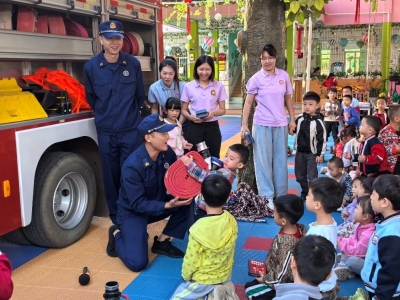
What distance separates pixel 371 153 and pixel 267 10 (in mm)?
2182

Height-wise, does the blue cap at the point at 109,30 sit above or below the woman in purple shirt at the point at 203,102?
above

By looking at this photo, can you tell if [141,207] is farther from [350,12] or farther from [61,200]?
[350,12]

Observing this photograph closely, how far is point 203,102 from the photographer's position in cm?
537

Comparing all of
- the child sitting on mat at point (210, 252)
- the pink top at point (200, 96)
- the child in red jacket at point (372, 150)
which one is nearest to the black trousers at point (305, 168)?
the child in red jacket at point (372, 150)

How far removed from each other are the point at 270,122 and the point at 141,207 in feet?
7.03

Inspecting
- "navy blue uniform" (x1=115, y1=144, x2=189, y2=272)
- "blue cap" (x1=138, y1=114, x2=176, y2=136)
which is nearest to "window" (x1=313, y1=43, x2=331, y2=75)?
"navy blue uniform" (x1=115, y1=144, x2=189, y2=272)

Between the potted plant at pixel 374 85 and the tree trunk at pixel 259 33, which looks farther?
the potted plant at pixel 374 85

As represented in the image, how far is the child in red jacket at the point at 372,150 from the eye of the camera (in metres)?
5.20

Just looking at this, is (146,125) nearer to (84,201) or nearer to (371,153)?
(84,201)

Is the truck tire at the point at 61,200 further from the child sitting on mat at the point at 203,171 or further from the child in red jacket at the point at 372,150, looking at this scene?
the child in red jacket at the point at 372,150

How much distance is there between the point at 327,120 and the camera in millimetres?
9391

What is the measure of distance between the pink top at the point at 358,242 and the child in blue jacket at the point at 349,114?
4.94 metres

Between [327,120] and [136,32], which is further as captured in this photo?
[327,120]

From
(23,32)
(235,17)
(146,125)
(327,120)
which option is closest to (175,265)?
(146,125)
